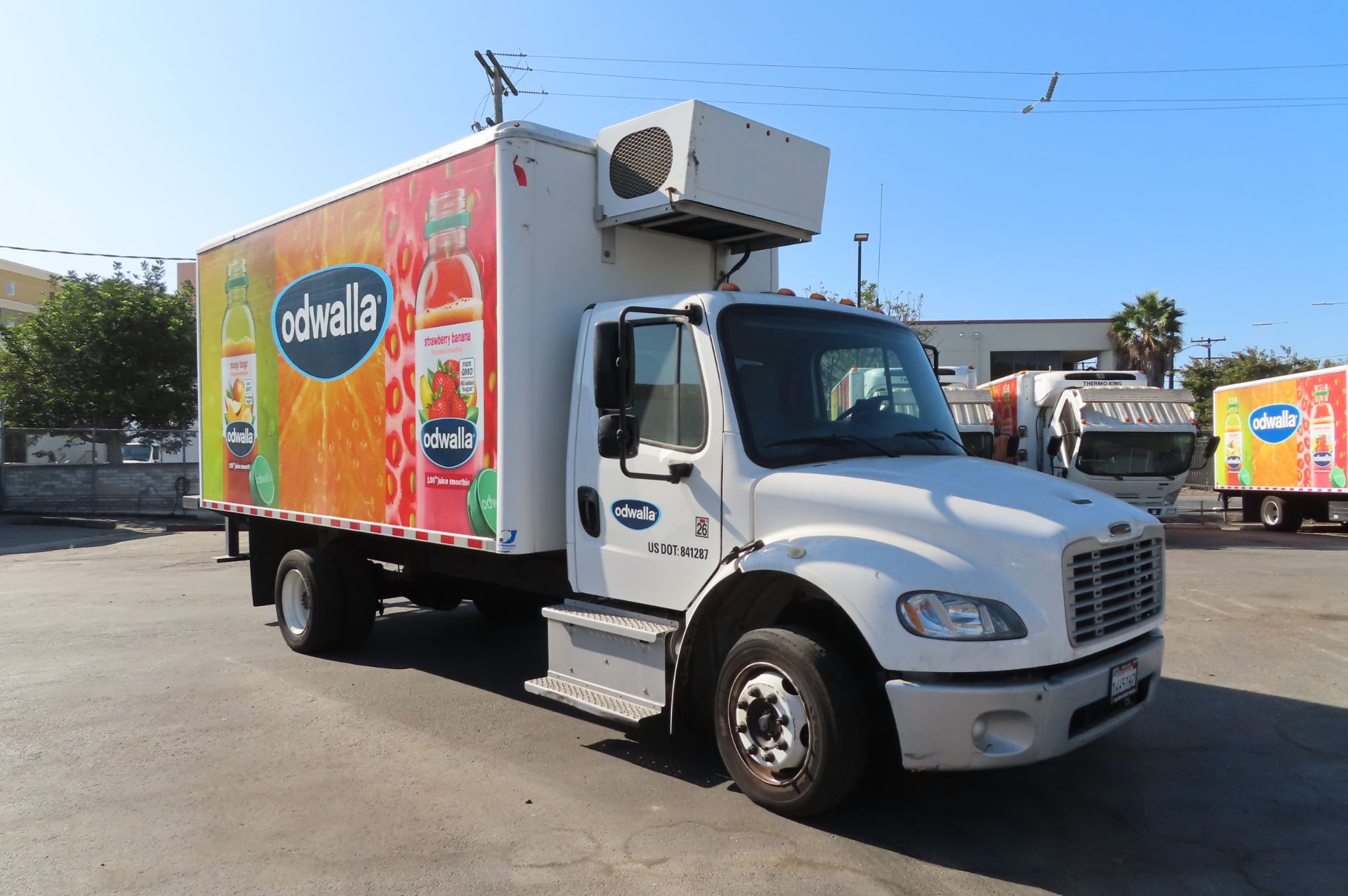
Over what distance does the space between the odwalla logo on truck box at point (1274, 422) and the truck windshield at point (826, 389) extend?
59.3ft

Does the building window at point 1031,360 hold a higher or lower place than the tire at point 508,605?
higher

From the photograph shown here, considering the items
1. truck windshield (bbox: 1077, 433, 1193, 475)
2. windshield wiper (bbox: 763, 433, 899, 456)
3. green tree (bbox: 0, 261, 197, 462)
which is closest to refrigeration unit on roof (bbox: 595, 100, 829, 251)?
windshield wiper (bbox: 763, 433, 899, 456)

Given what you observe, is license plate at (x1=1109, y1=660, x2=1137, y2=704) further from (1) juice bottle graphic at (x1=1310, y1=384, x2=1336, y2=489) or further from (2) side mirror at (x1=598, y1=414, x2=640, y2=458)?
(1) juice bottle graphic at (x1=1310, y1=384, x2=1336, y2=489)

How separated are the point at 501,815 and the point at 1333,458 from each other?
64.4 ft

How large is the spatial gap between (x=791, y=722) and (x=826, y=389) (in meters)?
1.80

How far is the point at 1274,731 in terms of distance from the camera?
5.91m

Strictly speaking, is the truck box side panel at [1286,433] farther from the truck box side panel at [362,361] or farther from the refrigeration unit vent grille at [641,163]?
the truck box side panel at [362,361]

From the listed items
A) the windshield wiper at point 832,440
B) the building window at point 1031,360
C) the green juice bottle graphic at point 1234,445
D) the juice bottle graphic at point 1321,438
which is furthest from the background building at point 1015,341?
the windshield wiper at point 832,440

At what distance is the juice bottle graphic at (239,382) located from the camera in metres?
8.55

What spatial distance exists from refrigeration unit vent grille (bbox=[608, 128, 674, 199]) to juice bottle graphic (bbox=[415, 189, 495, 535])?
96cm

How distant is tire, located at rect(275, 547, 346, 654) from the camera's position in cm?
781

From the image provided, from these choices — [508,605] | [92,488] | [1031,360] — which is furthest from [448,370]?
[1031,360]

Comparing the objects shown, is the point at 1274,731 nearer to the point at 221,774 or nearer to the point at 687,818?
the point at 687,818

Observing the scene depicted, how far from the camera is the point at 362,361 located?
7.00m
